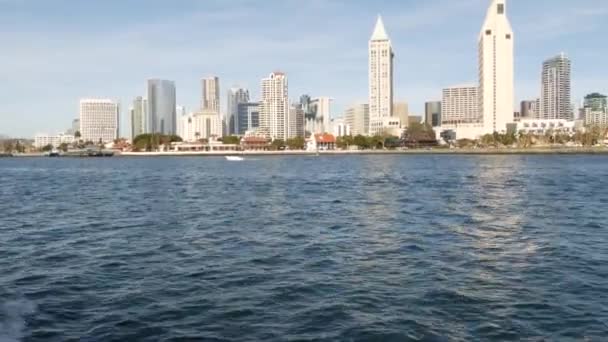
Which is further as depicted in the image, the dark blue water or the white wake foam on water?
the dark blue water

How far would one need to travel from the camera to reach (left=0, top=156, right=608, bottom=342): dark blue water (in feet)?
38.8

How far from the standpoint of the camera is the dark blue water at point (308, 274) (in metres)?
11.8

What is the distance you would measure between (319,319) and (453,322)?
8.34 feet

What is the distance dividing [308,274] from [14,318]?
22.9 feet

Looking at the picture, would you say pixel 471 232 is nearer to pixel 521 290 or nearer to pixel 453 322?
pixel 521 290

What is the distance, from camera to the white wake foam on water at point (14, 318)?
449 inches

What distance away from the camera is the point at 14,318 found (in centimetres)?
1253

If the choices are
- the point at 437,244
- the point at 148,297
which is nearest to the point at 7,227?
the point at 148,297

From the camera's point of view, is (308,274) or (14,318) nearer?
(14,318)

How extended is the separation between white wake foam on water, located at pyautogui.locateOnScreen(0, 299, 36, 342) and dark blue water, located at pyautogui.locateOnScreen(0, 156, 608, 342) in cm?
4

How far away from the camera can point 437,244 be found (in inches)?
828

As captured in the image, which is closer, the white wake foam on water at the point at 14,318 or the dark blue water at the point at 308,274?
the white wake foam on water at the point at 14,318

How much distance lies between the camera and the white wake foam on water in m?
11.4

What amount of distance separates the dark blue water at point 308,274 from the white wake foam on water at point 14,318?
4 centimetres
